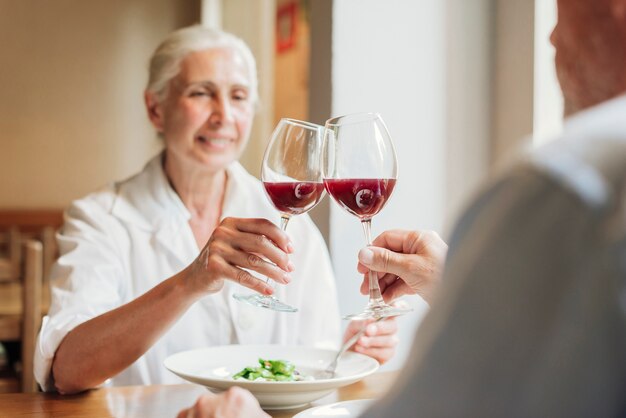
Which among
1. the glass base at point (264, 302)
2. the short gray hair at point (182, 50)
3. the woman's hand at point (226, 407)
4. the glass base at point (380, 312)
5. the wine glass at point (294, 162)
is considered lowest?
the woman's hand at point (226, 407)

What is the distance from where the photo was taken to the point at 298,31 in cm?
640

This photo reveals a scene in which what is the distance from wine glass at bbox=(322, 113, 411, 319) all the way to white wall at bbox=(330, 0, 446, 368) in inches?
43.2

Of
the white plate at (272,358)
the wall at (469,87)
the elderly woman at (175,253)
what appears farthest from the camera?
the wall at (469,87)

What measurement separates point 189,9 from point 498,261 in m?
6.07

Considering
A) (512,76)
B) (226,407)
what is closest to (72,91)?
(512,76)

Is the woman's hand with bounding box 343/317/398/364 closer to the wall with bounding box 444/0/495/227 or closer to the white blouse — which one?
the white blouse

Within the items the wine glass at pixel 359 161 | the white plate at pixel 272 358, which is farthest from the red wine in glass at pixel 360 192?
the white plate at pixel 272 358

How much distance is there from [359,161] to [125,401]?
2.06ft

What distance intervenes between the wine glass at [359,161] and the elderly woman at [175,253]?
388mm

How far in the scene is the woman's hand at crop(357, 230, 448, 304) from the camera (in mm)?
1423

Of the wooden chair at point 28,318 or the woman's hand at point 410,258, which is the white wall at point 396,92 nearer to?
the woman's hand at point 410,258

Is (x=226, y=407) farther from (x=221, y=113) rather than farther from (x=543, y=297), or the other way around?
(x=221, y=113)

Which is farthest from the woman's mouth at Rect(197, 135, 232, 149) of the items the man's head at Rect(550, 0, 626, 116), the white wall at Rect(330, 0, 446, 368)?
the man's head at Rect(550, 0, 626, 116)

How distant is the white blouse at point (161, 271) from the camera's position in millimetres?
1871
